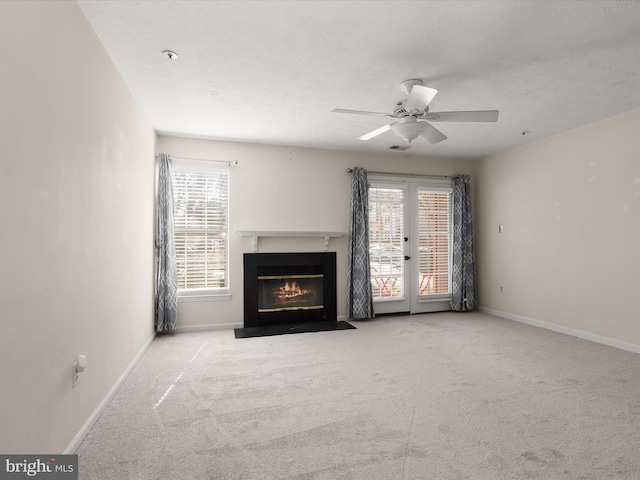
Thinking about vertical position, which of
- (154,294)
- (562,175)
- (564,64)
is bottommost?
(154,294)

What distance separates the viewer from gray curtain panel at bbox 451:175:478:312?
5.76 meters

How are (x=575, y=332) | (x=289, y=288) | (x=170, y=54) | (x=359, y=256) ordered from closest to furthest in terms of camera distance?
1. (x=170, y=54)
2. (x=575, y=332)
3. (x=289, y=288)
4. (x=359, y=256)

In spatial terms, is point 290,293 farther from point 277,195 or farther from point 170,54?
point 170,54

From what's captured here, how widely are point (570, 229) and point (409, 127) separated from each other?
2.98 meters

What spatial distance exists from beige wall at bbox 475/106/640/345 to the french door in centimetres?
73

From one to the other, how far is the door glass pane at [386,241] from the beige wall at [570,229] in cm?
153

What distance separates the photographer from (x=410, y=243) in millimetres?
5707

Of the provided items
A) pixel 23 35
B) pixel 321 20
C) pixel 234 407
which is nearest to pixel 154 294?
pixel 234 407

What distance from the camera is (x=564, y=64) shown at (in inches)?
108

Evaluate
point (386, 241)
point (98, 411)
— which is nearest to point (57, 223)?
point (98, 411)

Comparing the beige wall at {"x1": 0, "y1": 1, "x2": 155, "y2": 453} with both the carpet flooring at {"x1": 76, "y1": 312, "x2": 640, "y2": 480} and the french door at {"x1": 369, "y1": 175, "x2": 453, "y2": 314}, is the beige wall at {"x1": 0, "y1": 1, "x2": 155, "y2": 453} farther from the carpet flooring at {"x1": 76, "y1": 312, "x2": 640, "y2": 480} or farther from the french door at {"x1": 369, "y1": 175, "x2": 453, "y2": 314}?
the french door at {"x1": 369, "y1": 175, "x2": 453, "y2": 314}

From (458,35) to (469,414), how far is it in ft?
8.68

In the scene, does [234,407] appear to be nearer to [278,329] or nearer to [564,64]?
[278,329]

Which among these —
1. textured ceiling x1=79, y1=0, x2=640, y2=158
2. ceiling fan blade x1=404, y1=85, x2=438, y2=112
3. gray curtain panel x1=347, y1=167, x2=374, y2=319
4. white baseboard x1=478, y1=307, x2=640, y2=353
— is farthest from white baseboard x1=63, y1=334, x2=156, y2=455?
white baseboard x1=478, y1=307, x2=640, y2=353
